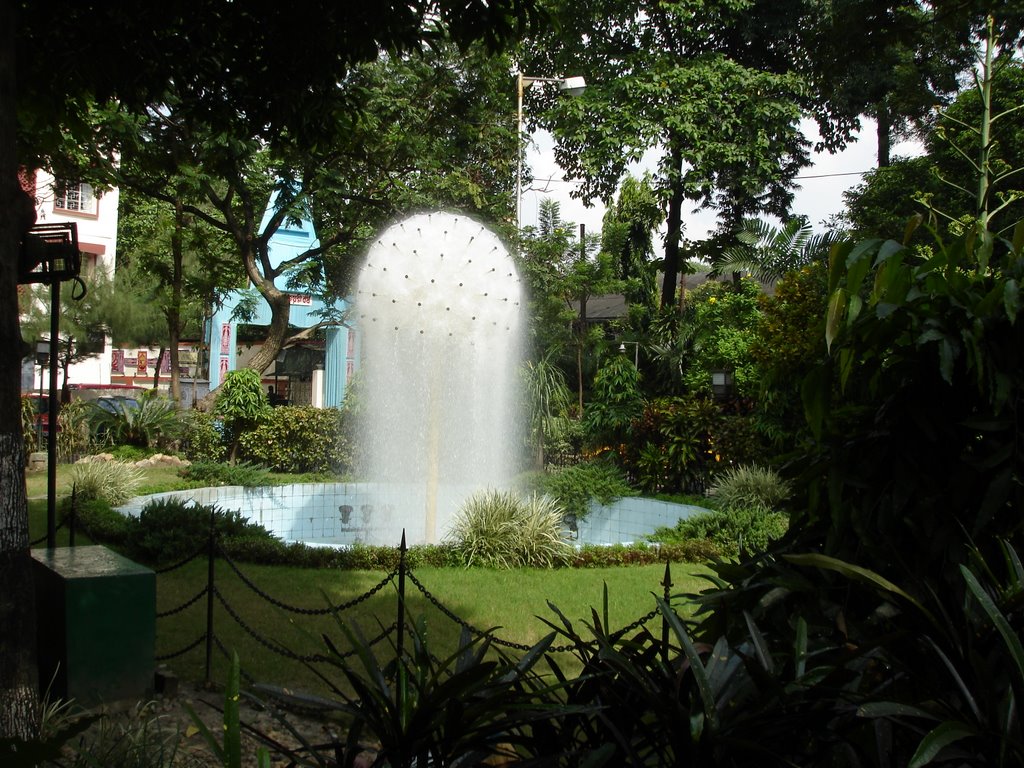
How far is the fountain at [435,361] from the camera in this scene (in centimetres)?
1132

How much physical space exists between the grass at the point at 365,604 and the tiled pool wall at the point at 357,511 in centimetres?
291

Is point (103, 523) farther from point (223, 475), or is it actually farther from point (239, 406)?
point (239, 406)

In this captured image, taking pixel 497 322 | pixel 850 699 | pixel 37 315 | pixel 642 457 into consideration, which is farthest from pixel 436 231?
pixel 37 315

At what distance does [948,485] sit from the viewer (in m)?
2.62

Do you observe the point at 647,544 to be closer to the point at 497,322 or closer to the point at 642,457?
the point at 497,322

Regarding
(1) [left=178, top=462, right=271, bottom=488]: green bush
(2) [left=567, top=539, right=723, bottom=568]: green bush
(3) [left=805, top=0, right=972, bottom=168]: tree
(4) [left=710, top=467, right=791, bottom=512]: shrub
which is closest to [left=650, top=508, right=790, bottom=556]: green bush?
(2) [left=567, top=539, right=723, bottom=568]: green bush

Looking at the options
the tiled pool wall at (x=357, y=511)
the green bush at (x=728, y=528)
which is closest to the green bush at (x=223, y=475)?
the tiled pool wall at (x=357, y=511)

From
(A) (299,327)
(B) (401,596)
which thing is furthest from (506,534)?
(A) (299,327)

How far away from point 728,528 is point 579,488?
125 inches

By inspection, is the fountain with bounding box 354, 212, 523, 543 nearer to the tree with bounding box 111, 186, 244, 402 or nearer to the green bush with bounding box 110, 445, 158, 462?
the green bush with bounding box 110, 445, 158, 462

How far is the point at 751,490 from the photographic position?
1227 centimetres

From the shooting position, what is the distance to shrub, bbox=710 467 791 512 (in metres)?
12.0

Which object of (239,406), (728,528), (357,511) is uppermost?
(239,406)

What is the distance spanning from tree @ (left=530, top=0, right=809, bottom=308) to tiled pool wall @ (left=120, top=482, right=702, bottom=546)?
11319 millimetres
